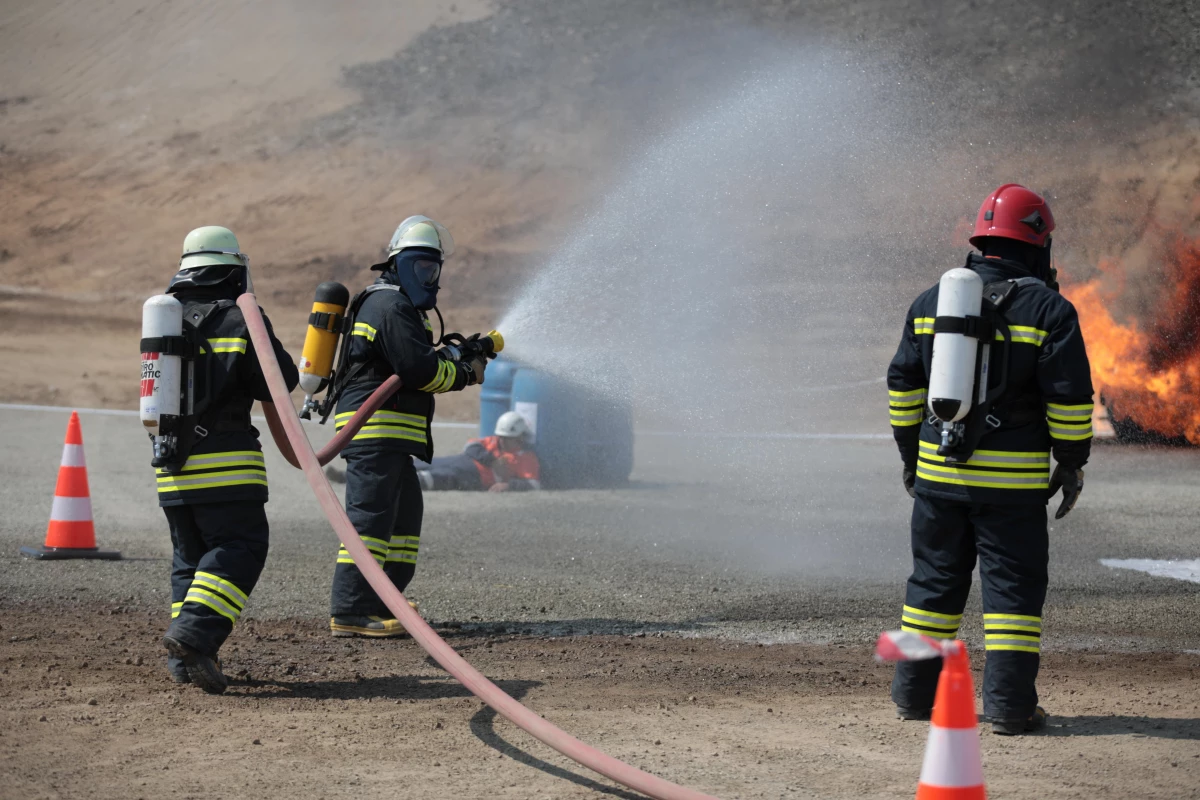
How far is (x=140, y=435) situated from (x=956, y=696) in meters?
12.8

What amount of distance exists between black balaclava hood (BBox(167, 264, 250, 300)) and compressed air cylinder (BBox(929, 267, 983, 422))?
2796mm

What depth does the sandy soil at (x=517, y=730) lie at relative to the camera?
410cm

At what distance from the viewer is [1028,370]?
15.1 ft

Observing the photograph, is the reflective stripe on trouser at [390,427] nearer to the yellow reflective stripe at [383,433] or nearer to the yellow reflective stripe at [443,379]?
the yellow reflective stripe at [383,433]

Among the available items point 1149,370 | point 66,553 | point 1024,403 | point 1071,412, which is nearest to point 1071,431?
point 1071,412

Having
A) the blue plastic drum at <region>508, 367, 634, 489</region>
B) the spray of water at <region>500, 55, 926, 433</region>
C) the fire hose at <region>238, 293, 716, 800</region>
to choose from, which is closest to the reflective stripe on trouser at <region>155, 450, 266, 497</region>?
the fire hose at <region>238, 293, 716, 800</region>

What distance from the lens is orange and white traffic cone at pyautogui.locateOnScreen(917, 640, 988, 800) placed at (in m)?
3.28

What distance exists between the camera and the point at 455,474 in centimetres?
1147

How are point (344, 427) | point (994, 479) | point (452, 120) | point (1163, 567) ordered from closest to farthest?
point (994, 479) < point (344, 427) < point (1163, 567) < point (452, 120)

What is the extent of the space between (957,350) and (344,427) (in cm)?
283

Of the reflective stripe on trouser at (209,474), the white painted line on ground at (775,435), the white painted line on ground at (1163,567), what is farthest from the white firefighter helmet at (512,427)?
the reflective stripe on trouser at (209,474)

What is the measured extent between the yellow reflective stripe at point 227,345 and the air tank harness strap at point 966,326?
8.66ft

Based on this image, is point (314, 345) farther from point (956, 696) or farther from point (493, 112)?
point (493, 112)

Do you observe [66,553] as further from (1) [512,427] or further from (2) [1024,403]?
(2) [1024,403]
